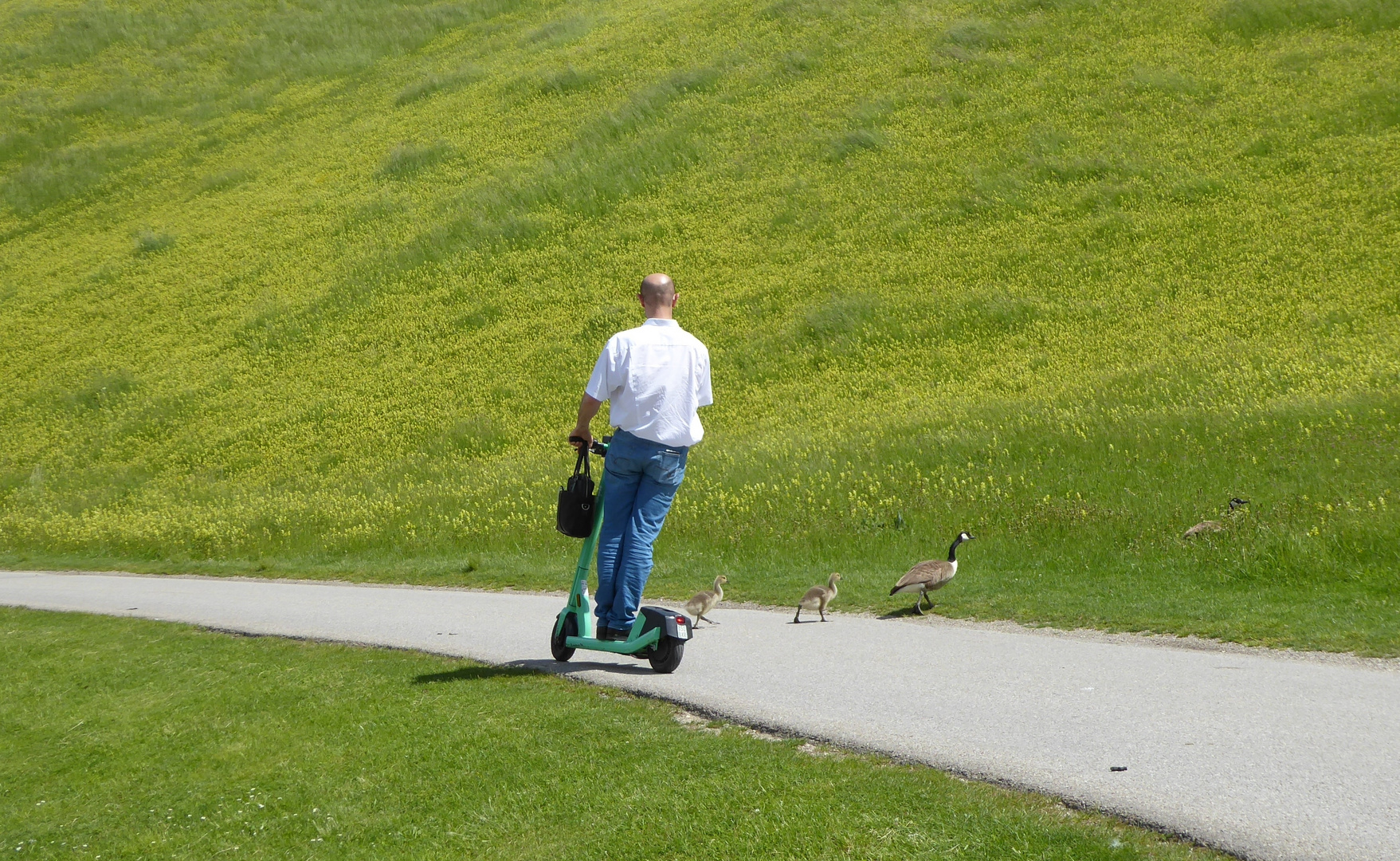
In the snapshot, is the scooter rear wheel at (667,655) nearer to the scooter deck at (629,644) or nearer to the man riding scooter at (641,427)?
the scooter deck at (629,644)

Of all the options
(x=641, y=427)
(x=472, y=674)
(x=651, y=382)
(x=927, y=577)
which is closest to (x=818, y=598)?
(x=927, y=577)

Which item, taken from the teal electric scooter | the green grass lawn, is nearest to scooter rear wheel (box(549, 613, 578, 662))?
the teal electric scooter

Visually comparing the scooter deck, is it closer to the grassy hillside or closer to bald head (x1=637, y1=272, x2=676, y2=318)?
bald head (x1=637, y1=272, x2=676, y2=318)

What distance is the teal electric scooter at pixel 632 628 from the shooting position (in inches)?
359

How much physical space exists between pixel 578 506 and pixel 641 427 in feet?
3.47

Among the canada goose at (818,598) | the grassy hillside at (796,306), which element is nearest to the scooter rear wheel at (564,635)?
the canada goose at (818,598)

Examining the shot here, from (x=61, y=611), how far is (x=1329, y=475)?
1757 cm

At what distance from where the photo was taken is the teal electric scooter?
9.12 metres

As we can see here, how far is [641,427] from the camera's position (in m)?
8.66

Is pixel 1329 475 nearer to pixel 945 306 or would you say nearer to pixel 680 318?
pixel 945 306

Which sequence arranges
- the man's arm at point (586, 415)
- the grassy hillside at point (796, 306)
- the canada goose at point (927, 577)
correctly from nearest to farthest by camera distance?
the man's arm at point (586, 415) < the canada goose at point (927, 577) < the grassy hillside at point (796, 306)

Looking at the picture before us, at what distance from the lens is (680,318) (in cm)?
3428

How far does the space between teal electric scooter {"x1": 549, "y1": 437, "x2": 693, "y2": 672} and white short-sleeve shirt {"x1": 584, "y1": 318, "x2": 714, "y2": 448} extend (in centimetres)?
49

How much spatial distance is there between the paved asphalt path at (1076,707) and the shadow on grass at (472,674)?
337 millimetres
